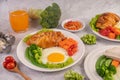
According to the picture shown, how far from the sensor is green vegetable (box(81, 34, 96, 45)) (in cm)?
114

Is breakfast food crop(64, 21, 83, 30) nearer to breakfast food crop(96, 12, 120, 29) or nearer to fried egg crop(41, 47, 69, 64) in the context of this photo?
breakfast food crop(96, 12, 120, 29)

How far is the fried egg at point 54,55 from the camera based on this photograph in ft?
3.25

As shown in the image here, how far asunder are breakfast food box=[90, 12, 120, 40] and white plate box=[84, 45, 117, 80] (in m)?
0.14

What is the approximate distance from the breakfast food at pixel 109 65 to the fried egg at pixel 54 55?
0.51 ft

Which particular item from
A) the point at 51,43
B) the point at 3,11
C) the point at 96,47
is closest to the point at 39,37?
the point at 51,43

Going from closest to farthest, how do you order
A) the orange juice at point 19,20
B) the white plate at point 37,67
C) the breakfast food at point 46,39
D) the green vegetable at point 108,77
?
the green vegetable at point 108,77 < the white plate at point 37,67 < the breakfast food at point 46,39 < the orange juice at point 19,20

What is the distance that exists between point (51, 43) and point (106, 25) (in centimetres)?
33

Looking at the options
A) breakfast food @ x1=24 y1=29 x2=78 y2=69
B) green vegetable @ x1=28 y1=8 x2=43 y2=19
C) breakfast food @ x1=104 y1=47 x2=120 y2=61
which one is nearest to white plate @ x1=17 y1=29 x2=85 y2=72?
breakfast food @ x1=24 y1=29 x2=78 y2=69

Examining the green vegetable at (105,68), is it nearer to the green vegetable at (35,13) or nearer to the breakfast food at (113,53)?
the breakfast food at (113,53)

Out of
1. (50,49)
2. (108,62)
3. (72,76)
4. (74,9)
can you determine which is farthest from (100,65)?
(74,9)

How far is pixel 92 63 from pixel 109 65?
Result: 0.24 feet

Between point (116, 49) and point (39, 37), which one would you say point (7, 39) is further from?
point (116, 49)

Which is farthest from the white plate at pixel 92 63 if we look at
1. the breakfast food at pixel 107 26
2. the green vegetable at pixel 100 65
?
the breakfast food at pixel 107 26

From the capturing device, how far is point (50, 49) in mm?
1073
